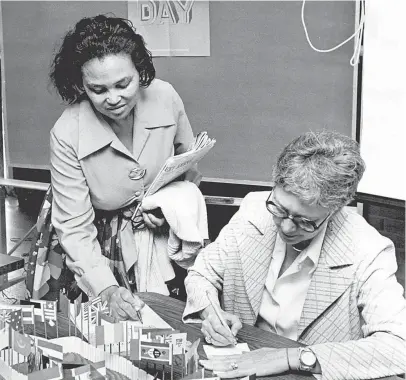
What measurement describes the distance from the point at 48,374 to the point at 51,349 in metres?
0.13

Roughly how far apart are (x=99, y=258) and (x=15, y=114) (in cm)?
240

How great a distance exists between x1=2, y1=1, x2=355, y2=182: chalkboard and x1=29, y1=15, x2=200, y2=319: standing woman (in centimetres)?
102

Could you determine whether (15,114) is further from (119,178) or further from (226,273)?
(226,273)

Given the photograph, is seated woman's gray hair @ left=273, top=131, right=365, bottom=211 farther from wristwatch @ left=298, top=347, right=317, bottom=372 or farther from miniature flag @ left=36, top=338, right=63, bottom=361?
miniature flag @ left=36, top=338, right=63, bottom=361

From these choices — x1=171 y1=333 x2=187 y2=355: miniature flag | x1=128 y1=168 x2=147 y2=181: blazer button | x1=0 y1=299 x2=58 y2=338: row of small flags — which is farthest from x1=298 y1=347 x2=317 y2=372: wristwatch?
x1=128 y1=168 x2=147 y2=181: blazer button

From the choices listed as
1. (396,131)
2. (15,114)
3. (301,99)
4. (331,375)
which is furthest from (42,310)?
(15,114)

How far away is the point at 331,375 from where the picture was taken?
182 centimetres

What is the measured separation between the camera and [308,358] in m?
1.83

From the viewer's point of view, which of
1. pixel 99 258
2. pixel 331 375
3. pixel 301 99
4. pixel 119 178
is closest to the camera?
pixel 331 375

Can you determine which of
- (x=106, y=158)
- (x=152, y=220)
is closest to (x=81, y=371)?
(x=152, y=220)

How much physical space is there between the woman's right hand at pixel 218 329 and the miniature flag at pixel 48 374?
1.65 ft

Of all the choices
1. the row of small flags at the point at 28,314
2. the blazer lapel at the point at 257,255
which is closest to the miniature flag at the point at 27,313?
the row of small flags at the point at 28,314

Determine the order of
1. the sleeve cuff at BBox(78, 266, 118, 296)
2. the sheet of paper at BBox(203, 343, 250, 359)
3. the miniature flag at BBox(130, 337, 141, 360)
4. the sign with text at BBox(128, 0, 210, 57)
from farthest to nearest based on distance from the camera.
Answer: the sign with text at BBox(128, 0, 210, 57)
the sleeve cuff at BBox(78, 266, 118, 296)
the sheet of paper at BBox(203, 343, 250, 359)
the miniature flag at BBox(130, 337, 141, 360)

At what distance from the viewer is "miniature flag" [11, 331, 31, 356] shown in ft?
5.46
